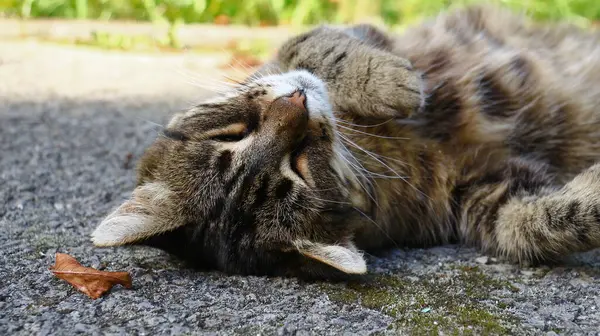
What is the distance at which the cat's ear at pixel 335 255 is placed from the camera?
5.84 ft

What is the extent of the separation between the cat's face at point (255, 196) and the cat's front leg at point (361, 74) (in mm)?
242

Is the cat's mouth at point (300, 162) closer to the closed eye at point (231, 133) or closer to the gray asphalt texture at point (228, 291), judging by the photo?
the closed eye at point (231, 133)

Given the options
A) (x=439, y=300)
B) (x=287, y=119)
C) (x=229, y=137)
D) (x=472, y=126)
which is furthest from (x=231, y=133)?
(x=472, y=126)

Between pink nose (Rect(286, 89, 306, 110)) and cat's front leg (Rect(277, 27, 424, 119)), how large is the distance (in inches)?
11.7

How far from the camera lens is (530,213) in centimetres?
211

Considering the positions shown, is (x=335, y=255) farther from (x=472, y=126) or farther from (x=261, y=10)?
(x=261, y=10)

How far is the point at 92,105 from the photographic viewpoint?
13.1ft

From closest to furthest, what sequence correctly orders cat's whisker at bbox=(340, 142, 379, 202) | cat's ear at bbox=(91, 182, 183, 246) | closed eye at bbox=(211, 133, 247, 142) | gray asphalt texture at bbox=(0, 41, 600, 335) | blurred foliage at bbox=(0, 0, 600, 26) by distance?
gray asphalt texture at bbox=(0, 41, 600, 335) < cat's ear at bbox=(91, 182, 183, 246) < closed eye at bbox=(211, 133, 247, 142) < cat's whisker at bbox=(340, 142, 379, 202) < blurred foliage at bbox=(0, 0, 600, 26)

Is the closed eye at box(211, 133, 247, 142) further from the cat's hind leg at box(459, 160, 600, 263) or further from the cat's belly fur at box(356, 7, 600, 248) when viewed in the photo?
the cat's hind leg at box(459, 160, 600, 263)

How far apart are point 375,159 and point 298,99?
0.44 m

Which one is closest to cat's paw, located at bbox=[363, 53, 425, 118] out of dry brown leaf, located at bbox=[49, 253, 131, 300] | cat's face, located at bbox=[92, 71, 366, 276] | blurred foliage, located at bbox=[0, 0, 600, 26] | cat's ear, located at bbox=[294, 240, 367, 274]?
cat's face, located at bbox=[92, 71, 366, 276]

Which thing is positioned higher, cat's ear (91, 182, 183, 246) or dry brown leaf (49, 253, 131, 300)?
cat's ear (91, 182, 183, 246)

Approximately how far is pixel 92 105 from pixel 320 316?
9.25 ft

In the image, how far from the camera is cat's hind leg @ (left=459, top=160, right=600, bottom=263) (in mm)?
1943
